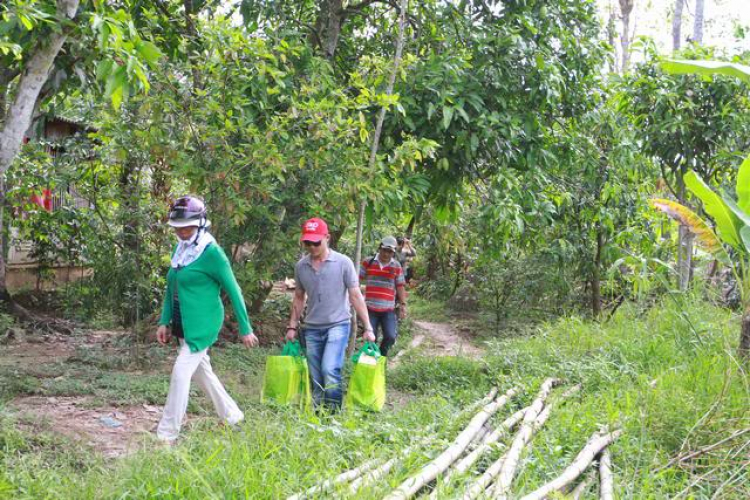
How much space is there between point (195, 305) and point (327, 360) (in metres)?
1.21

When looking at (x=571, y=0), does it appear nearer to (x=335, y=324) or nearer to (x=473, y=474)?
(x=335, y=324)

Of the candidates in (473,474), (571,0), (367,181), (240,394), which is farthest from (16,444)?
(571,0)

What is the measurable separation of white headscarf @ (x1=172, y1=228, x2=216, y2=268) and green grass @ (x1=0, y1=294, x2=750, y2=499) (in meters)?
1.13

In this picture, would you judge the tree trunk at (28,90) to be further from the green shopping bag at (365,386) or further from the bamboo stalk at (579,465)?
the bamboo stalk at (579,465)

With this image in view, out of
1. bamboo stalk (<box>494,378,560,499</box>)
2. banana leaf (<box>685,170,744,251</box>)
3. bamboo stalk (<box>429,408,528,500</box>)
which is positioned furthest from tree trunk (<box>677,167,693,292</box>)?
bamboo stalk (<box>429,408,528,500</box>)

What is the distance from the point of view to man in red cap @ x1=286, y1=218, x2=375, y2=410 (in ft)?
19.5

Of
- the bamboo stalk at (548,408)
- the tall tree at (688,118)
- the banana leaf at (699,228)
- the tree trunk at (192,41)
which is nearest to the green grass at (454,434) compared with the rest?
the bamboo stalk at (548,408)

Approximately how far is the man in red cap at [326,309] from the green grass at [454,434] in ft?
1.80

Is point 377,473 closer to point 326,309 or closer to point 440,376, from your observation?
point 326,309

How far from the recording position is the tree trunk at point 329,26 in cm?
859

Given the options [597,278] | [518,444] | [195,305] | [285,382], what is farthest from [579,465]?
[597,278]

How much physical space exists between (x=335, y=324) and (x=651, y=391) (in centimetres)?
245

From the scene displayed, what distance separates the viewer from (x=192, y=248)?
17.2 ft

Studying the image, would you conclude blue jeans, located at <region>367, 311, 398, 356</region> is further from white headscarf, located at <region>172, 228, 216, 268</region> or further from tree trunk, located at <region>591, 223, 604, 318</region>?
tree trunk, located at <region>591, 223, 604, 318</region>
